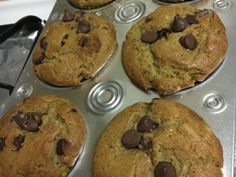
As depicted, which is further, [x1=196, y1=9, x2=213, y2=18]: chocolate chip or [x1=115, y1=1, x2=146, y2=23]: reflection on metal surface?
[x1=115, y1=1, x2=146, y2=23]: reflection on metal surface

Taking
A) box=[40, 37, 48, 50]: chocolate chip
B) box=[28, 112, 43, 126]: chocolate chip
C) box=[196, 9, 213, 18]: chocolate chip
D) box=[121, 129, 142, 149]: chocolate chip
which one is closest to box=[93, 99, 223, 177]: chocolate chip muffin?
box=[121, 129, 142, 149]: chocolate chip

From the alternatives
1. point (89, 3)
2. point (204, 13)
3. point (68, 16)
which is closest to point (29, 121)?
point (68, 16)

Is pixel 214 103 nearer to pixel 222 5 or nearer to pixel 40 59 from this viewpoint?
pixel 222 5

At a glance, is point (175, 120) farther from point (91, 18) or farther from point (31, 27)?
point (31, 27)

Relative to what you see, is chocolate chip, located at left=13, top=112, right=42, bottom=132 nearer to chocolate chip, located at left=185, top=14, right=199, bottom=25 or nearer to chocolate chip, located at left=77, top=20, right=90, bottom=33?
chocolate chip, located at left=77, top=20, right=90, bottom=33

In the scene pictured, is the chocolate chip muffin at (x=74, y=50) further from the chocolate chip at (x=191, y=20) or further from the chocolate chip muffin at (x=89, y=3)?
the chocolate chip at (x=191, y=20)

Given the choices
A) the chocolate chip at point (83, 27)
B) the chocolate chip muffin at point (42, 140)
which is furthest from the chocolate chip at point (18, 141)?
the chocolate chip at point (83, 27)
